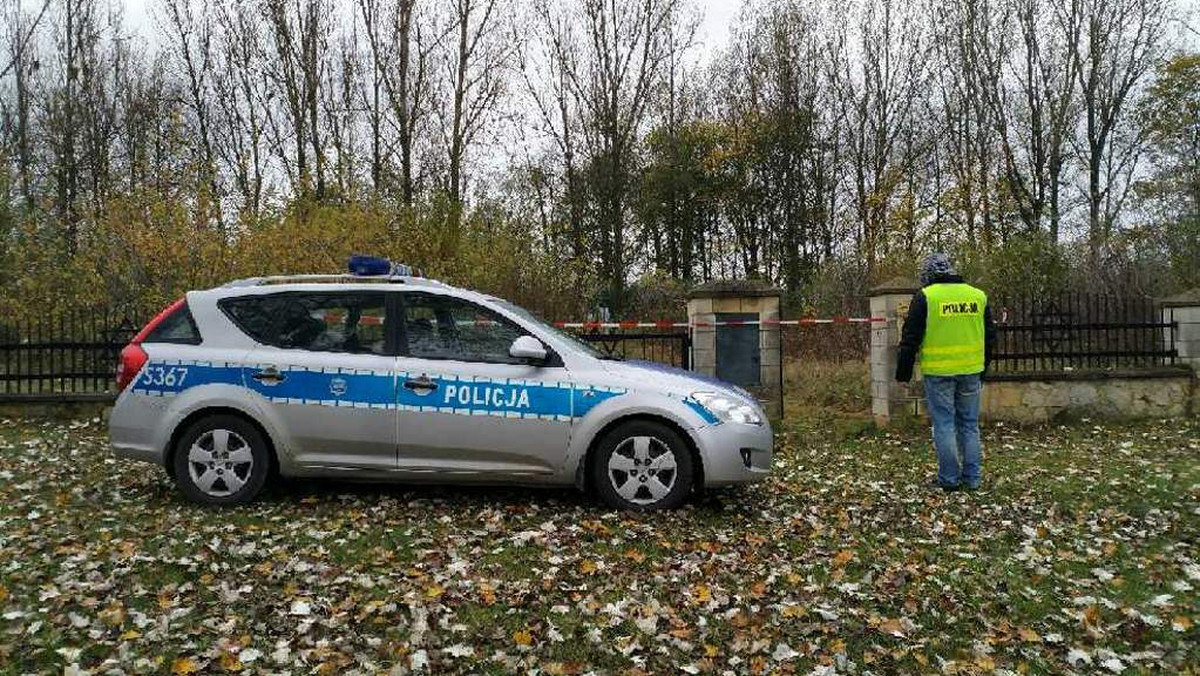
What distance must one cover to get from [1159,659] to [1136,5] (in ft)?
82.1

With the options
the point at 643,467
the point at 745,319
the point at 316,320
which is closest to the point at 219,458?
the point at 316,320

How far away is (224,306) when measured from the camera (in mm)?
5988

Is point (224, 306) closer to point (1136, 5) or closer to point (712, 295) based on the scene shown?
point (712, 295)

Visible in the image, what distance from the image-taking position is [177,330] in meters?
5.94

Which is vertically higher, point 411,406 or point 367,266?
point 367,266

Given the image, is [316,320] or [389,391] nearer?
[389,391]

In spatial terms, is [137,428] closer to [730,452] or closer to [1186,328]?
[730,452]

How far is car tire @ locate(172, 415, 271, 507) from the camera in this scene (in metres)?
5.79

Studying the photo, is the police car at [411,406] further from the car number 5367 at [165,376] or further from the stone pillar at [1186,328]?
the stone pillar at [1186,328]

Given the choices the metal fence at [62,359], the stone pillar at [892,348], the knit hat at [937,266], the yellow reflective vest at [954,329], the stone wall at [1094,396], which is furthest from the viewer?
the stone wall at [1094,396]

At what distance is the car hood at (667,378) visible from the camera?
5691 mm

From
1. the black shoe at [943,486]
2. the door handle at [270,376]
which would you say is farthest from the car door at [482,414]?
the black shoe at [943,486]

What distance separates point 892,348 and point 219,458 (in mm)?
7367

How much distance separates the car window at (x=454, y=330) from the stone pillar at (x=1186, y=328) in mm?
9039
